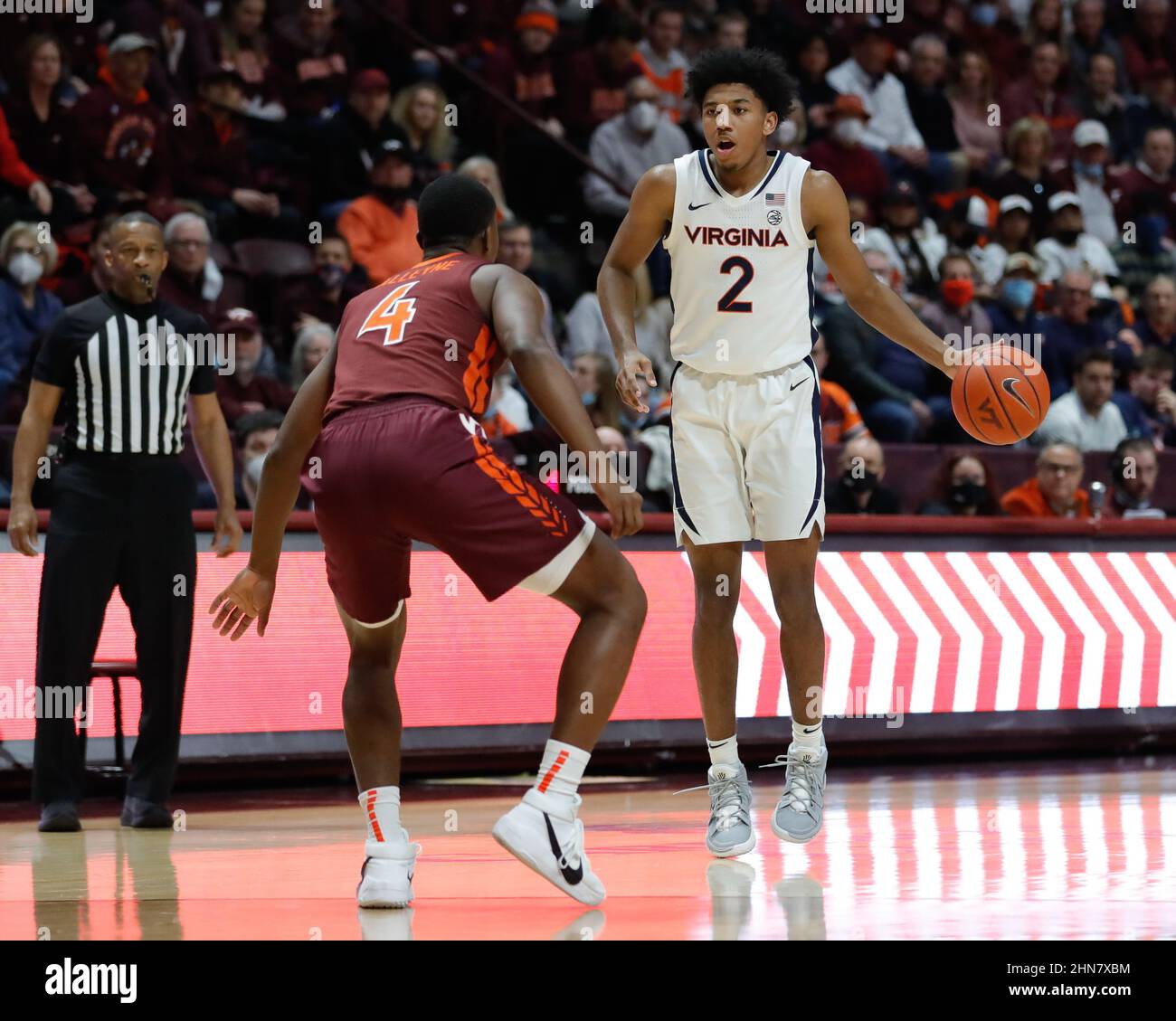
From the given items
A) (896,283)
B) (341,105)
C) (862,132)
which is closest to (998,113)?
(862,132)

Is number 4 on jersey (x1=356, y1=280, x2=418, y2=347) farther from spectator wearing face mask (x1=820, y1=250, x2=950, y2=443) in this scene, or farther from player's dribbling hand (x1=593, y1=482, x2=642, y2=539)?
spectator wearing face mask (x1=820, y1=250, x2=950, y2=443)

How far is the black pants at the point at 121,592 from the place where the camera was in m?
7.12

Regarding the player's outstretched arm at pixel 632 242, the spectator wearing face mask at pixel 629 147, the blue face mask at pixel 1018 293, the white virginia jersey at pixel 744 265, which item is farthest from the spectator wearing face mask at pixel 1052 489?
the player's outstretched arm at pixel 632 242

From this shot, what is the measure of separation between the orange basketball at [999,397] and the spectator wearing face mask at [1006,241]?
8.14 metres

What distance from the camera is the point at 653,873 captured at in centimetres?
525

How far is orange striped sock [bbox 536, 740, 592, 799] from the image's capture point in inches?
176

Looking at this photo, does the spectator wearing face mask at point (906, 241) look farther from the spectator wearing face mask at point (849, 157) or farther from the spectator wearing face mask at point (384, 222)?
the spectator wearing face mask at point (384, 222)

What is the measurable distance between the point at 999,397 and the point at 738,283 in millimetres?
947
